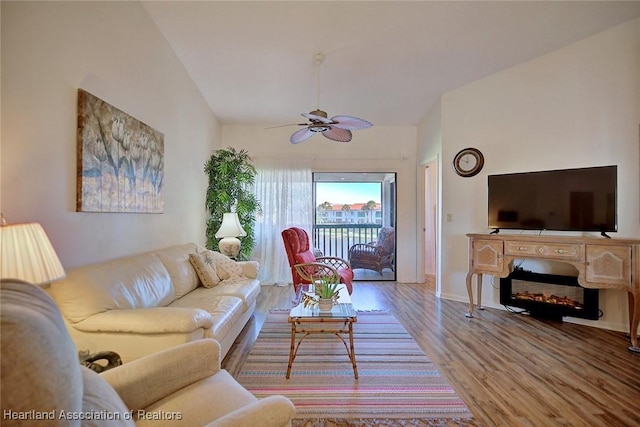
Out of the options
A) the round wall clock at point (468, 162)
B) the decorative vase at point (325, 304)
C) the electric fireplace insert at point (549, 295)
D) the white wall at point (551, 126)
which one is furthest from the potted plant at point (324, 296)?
the round wall clock at point (468, 162)

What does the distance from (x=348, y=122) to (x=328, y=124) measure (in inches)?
7.9

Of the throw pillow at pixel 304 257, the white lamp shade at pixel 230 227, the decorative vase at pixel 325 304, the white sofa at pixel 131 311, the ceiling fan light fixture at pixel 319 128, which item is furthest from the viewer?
the white lamp shade at pixel 230 227

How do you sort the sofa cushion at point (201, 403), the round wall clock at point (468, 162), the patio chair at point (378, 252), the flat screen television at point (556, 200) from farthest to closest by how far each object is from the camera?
the patio chair at point (378, 252) < the round wall clock at point (468, 162) < the flat screen television at point (556, 200) < the sofa cushion at point (201, 403)

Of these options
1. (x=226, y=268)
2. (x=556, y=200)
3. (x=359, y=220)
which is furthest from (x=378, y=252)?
(x=226, y=268)

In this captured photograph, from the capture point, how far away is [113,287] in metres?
1.97

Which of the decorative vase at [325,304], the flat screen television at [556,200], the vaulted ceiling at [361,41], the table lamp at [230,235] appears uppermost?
the vaulted ceiling at [361,41]

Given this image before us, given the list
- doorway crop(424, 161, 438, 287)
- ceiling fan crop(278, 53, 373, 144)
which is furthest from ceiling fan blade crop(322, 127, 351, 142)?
doorway crop(424, 161, 438, 287)

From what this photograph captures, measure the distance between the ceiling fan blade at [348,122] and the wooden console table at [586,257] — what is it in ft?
6.19

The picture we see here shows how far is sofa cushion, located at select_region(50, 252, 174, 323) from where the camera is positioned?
175cm

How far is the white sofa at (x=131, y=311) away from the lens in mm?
1750

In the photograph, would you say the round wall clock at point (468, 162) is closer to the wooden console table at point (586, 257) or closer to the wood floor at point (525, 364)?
the wooden console table at point (586, 257)

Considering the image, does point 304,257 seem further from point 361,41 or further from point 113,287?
point 361,41

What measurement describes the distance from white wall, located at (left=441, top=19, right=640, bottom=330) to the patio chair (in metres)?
1.35

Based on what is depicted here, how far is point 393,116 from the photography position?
16.1 ft
